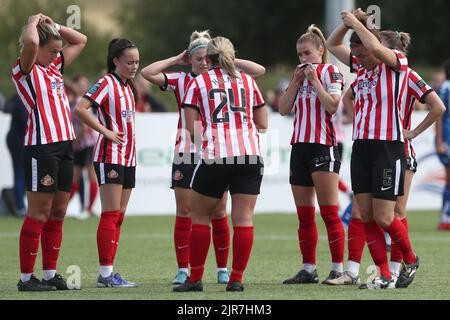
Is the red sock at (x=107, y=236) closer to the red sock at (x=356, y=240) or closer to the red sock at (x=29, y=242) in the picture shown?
the red sock at (x=29, y=242)

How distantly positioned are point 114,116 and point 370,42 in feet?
7.24

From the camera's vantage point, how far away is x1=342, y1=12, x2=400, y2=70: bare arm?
8.62 meters

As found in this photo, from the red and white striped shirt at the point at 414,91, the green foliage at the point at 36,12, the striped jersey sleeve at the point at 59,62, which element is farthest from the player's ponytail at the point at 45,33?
the green foliage at the point at 36,12

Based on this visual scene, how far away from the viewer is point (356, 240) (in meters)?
9.51

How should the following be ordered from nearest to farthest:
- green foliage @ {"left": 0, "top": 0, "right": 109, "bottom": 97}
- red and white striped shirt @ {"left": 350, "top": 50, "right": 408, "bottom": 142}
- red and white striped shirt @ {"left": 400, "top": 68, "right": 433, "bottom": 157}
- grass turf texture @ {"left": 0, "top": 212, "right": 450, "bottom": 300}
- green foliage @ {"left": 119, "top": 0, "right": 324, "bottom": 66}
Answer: grass turf texture @ {"left": 0, "top": 212, "right": 450, "bottom": 300} → red and white striped shirt @ {"left": 350, "top": 50, "right": 408, "bottom": 142} → red and white striped shirt @ {"left": 400, "top": 68, "right": 433, "bottom": 157} → green foliage @ {"left": 119, "top": 0, "right": 324, "bottom": 66} → green foliage @ {"left": 0, "top": 0, "right": 109, "bottom": 97}

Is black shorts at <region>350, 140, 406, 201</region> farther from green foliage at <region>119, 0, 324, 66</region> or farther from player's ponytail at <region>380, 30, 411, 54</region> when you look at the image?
green foliage at <region>119, 0, 324, 66</region>

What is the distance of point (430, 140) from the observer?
18656mm

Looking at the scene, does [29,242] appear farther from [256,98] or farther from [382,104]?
[382,104]

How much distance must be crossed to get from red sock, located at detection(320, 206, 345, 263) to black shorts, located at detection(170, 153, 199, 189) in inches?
44.7

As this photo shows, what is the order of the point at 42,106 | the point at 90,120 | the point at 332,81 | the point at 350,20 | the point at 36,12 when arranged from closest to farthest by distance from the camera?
1. the point at 350,20
2. the point at 42,106
3. the point at 90,120
4. the point at 332,81
5. the point at 36,12

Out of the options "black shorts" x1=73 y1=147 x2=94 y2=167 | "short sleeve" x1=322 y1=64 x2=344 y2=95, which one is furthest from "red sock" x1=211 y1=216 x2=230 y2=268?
"black shorts" x1=73 y1=147 x2=94 y2=167

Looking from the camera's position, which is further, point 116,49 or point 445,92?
point 445,92

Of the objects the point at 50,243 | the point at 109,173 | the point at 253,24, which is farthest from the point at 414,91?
the point at 253,24
